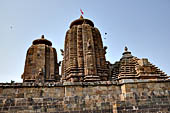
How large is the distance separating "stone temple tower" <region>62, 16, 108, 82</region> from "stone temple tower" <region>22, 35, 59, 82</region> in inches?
140

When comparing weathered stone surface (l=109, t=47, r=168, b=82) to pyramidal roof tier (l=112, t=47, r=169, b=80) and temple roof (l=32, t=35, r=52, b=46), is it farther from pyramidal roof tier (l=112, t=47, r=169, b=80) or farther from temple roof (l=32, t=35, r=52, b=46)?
temple roof (l=32, t=35, r=52, b=46)

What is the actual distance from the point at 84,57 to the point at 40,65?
289 inches

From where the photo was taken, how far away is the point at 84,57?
17000 millimetres

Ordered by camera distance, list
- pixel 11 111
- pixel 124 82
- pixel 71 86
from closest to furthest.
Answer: pixel 11 111, pixel 124 82, pixel 71 86

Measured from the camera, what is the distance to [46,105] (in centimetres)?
683

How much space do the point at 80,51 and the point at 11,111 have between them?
38.2 ft

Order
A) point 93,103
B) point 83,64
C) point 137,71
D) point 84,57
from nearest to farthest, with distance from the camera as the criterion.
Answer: point 93,103 → point 83,64 → point 84,57 → point 137,71

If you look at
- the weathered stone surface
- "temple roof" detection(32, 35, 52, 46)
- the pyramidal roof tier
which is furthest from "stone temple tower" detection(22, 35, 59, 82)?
the pyramidal roof tier

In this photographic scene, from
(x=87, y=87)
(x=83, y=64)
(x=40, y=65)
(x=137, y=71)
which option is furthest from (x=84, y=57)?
(x=40, y=65)

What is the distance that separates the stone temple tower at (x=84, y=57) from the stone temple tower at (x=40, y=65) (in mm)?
3545

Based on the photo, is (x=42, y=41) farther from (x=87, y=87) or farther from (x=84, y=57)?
(x=87, y=87)

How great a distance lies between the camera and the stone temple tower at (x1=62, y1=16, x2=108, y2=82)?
15.8m

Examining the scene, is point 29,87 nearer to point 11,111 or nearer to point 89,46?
point 11,111

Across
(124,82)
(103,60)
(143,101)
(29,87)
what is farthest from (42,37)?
(143,101)
